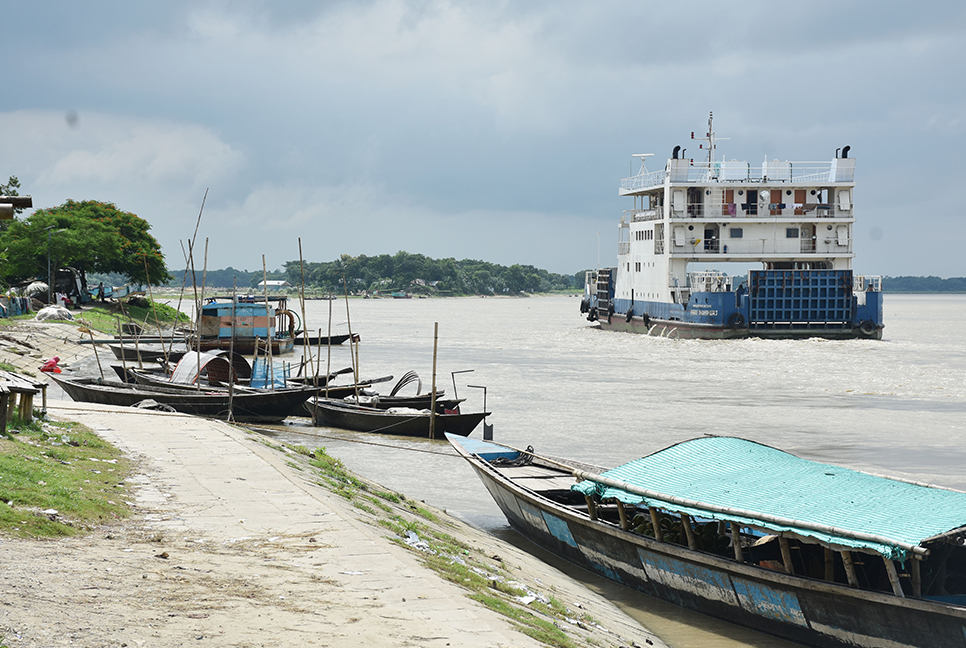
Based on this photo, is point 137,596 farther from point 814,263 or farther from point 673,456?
point 814,263

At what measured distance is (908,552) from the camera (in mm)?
6973

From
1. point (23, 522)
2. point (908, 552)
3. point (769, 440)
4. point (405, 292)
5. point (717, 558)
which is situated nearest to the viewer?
point (908, 552)

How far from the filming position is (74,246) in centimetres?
5725

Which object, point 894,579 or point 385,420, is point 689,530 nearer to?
point 894,579

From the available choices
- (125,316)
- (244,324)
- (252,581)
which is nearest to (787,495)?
(252,581)

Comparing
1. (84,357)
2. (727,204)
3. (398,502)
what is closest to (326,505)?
(398,502)

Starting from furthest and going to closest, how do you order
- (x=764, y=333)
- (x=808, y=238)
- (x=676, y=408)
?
(x=808, y=238)
(x=764, y=333)
(x=676, y=408)

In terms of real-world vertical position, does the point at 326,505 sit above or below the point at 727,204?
below

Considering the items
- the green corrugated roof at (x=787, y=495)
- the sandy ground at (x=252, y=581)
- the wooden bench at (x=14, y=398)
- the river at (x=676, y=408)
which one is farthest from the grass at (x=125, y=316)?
the green corrugated roof at (x=787, y=495)

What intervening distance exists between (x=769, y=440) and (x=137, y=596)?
17324 mm

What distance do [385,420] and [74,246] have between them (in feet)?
145

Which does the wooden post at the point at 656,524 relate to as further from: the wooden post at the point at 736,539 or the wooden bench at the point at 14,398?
the wooden bench at the point at 14,398

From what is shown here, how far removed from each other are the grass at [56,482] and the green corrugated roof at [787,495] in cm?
521

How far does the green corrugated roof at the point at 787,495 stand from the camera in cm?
748
